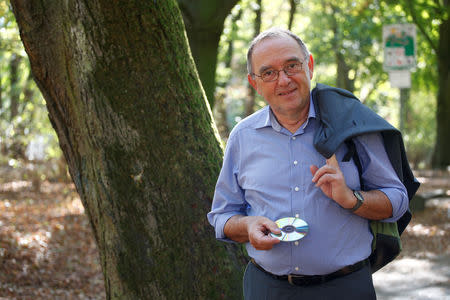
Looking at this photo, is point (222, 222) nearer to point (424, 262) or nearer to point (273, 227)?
point (273, 227)

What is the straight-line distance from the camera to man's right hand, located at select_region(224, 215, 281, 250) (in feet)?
8.04

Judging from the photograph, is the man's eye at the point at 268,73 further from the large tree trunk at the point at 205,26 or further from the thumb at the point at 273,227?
the large tree trunk at the point at 205,26

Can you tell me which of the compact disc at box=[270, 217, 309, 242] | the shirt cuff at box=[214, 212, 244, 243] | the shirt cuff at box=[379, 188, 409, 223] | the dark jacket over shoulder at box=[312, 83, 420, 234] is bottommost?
the shirt cuff at box=[214, 212, 244, 243]

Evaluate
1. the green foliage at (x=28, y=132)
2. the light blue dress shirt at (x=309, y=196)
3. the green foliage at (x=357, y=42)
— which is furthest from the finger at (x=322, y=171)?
the green foliage at (x=357, y=42)

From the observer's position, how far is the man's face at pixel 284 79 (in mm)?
2658

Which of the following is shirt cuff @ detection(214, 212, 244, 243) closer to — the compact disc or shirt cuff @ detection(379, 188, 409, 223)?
the compact disc

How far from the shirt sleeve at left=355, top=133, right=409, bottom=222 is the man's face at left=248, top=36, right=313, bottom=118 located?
0.32 meters

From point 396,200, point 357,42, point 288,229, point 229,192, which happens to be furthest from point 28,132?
point 357,42

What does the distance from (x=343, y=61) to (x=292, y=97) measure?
967 inches

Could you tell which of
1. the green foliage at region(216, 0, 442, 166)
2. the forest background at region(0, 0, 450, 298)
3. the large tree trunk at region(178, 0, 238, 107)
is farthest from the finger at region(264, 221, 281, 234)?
the green foliage at region(216, 0, 442, 166)

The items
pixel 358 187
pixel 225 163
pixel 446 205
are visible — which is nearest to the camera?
pixel 358 187

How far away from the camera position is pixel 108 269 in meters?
3.66

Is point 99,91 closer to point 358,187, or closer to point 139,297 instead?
point 139,297

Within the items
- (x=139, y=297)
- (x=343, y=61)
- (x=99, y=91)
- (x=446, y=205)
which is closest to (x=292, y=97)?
(x=99, y=91)
